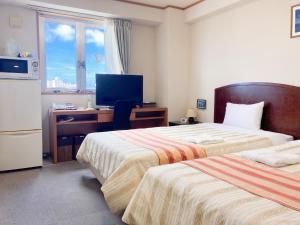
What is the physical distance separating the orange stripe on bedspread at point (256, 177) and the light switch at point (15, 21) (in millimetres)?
3569

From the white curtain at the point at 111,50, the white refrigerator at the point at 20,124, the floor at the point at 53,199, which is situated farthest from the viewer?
the white curtain at the point at 111,50

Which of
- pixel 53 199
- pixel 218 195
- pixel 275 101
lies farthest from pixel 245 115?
pixel 53 199

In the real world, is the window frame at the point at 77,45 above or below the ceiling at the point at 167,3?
below

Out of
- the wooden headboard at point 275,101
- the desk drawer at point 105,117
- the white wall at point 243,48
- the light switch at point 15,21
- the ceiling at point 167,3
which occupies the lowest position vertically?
the desk drawer at point 105,117

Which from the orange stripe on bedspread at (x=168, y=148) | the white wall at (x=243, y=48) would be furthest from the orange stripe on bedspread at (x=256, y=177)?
the white wall at (x=243, y=48)

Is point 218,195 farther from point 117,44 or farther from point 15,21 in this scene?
point 15,21

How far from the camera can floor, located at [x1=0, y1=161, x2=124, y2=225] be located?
2.15 meters

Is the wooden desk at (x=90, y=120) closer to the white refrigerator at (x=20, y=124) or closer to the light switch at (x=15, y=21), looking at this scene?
the white refrigerator at (x=20, y=124)

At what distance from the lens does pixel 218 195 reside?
123cm

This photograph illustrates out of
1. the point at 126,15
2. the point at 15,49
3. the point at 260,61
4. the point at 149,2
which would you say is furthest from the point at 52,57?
the point at 260,61

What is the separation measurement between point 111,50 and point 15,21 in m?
1.55

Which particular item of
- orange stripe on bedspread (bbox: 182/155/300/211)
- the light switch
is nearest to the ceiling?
the light switch

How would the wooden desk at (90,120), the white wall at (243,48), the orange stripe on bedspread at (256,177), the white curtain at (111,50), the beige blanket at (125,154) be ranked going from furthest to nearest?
1. the white curtain at (111,50)
2. the wooden desk at (90,120)
3. the white wall at (243,48)
4. the beige blanket at (125,154)
5. the orange stripe on bedspread at (256,177)

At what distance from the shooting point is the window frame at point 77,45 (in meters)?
4.05
